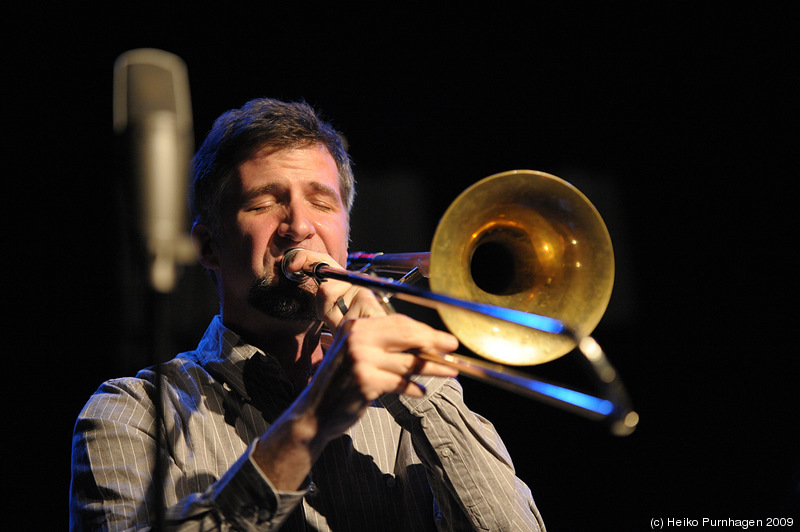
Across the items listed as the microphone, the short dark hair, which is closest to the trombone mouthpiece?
the short dark hair

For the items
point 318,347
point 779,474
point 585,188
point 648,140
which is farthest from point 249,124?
point 779,474

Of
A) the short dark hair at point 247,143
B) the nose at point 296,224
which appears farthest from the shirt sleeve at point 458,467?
the short dark hair at point 247,143

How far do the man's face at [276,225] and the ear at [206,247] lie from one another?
0.07 metres

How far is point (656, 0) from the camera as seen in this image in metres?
3.25

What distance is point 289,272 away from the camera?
2.00 m

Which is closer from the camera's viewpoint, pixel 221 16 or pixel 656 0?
pixel 221 16

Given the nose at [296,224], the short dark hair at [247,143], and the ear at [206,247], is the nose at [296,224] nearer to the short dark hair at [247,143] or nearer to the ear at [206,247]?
the short dark hair at [247,143]

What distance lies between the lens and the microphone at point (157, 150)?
98 cm

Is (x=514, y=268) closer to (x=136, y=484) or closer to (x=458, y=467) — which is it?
(x=458, y=467)

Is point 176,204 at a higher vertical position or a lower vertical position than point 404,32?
lower

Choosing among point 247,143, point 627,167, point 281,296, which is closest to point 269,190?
point 247,143

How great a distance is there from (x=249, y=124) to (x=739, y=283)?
113 inches

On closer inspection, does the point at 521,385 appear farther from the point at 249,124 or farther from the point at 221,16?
the point at 221,16

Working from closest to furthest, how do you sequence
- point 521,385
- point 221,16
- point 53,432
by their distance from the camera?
point 521,385, point 53,432, point 221,16
